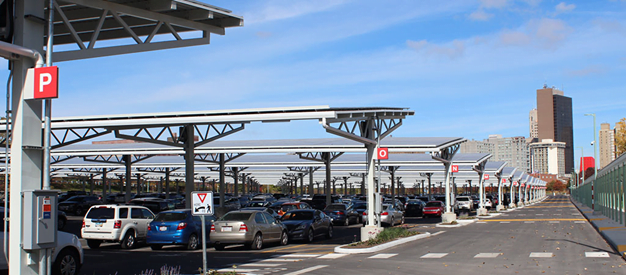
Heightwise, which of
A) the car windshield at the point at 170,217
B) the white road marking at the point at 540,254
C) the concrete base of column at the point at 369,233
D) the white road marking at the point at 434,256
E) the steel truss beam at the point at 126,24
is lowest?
the white road marking at the point at 434,256

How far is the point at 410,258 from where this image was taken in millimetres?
17672

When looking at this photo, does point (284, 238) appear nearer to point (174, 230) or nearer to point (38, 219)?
point (174, 230)

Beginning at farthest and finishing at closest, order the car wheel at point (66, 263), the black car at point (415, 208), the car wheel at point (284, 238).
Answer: the black car at point (415, 208)
the car wheel at point (284, 238)
the car wheel at point (66, 263)

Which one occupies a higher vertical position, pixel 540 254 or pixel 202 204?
pixel 202 204

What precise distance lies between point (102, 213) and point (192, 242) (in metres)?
3.64

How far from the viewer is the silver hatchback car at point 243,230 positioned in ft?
69.8

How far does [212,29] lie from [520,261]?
10615 mm

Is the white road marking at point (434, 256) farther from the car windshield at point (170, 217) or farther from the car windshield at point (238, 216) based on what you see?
the car windshield at point (170, 217)

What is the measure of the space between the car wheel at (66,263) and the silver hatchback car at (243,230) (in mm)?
7977

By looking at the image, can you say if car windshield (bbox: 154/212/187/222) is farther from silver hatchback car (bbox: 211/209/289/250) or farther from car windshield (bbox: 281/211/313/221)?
car windshield (bbox: 281/211/313/221)

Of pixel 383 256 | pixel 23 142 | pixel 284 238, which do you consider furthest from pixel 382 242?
pixel 23 142

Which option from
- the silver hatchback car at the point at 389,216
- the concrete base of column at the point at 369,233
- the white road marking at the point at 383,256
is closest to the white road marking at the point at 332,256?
the white road marking at the point at 383,256

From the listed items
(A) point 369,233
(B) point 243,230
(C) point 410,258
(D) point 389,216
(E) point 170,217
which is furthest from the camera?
(D) point 389,216

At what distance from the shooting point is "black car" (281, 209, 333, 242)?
24.9 meters
